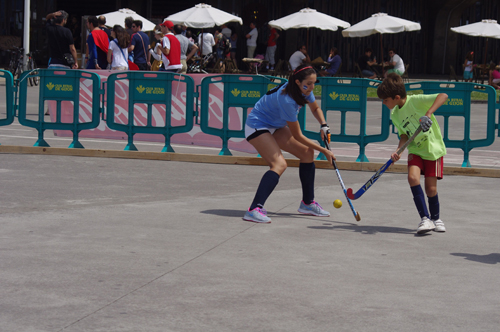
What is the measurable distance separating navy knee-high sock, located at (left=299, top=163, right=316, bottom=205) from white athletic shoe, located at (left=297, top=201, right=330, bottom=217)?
0.04m

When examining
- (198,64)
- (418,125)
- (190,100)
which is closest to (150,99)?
(190,100)

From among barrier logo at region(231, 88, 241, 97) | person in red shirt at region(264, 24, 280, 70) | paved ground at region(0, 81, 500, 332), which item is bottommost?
paved ground at region(0, 81, 500, 332)

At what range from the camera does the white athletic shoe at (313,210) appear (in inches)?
281

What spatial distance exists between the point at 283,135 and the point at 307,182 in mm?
494

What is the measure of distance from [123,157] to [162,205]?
3.48 m

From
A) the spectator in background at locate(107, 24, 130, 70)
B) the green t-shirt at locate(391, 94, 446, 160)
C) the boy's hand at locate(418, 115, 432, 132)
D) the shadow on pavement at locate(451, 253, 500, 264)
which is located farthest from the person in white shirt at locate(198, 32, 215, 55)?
the shadow on pavement at locate(451, 253, 500, 264)

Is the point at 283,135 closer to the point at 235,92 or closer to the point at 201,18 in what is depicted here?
the point at 235,92

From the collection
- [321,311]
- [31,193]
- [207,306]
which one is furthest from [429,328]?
[31,193]

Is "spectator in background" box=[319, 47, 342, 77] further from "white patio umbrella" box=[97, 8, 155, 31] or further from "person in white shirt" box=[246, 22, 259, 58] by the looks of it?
"white patio umbrella" box=[97, 8, 155, 31]

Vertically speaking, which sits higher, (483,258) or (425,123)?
(425,123)

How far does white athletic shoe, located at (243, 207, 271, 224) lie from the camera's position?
670 centimetres

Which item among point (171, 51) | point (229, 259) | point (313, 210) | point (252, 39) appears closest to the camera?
point (229, 259)

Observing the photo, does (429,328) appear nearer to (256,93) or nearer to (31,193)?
(31,193)

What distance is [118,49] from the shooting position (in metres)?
14.6
